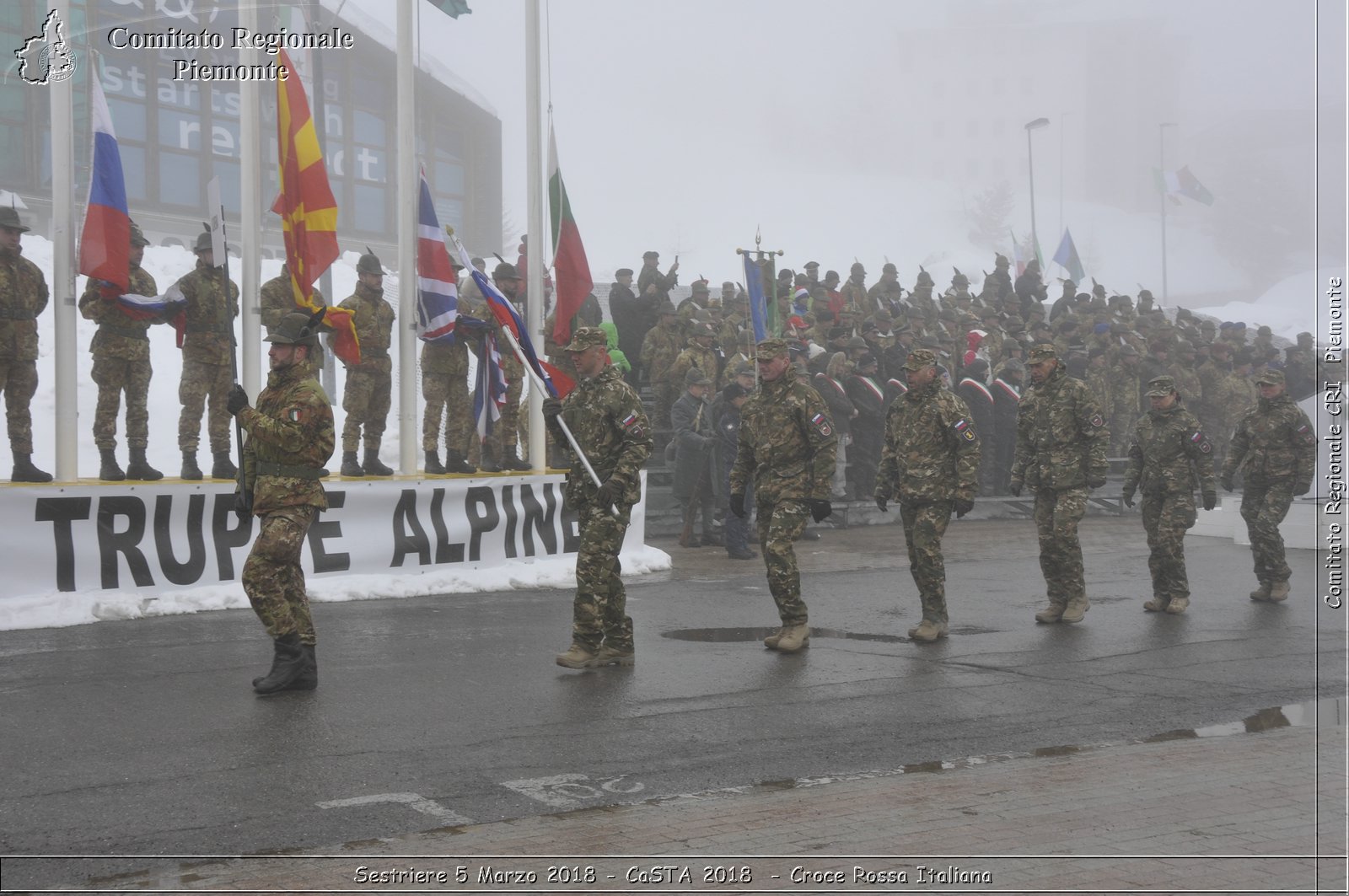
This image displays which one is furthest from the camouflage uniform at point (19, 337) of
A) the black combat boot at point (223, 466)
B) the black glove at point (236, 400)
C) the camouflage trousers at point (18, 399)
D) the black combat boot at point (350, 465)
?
the black glove at point (236, 400)

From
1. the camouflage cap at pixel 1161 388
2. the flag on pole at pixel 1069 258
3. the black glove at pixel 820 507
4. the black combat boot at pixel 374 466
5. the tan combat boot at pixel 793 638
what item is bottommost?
the tan combat boot at pixel 793 638

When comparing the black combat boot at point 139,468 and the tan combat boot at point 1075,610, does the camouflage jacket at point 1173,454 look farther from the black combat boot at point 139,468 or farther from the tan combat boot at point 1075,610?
the black combat boot at point 139,468

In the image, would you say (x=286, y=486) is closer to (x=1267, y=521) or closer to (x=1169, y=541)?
(x=1169, y=541)

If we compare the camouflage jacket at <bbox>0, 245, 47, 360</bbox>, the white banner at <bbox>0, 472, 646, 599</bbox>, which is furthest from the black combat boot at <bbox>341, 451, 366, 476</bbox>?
the camouflage jacket at <bbox>0, 245, 47, 360</bbox>

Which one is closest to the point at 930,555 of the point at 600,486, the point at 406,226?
the point at 600,486

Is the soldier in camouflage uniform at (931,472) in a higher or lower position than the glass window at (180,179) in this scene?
lower

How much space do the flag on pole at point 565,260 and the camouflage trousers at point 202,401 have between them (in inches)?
142

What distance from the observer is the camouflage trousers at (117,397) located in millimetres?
11000

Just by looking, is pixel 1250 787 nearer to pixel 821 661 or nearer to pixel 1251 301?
pixel 821 661

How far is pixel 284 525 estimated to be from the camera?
7.42 meters

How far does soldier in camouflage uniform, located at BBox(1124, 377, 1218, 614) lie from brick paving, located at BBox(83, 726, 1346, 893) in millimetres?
5884

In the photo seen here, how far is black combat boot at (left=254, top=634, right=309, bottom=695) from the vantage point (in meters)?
7.36

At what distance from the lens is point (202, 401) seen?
38.3 feet

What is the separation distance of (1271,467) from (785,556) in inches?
252
